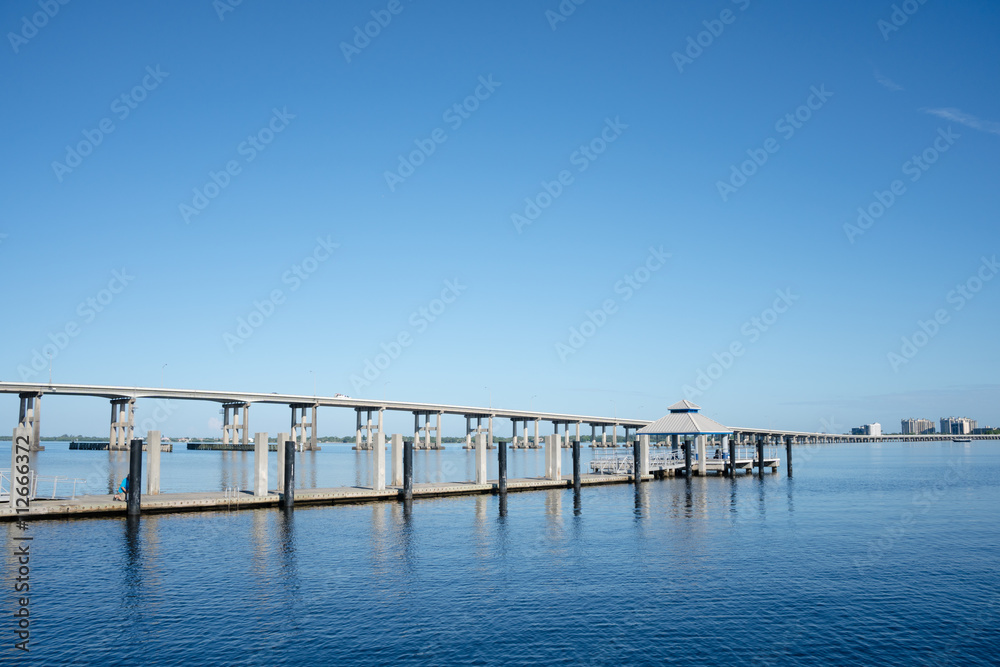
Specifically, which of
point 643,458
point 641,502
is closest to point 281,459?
point 641,502

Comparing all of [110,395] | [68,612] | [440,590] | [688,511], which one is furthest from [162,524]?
[110,395]

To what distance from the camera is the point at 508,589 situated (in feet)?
83.8

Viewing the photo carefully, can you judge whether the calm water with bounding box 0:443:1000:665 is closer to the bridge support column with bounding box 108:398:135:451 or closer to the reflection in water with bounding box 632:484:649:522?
the reflection in water with bounding box 632:484:649:522

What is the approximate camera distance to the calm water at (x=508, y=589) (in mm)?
19172

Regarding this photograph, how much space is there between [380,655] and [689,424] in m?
67.6

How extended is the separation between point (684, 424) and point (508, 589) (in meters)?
60.2

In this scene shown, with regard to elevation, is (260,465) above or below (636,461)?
above

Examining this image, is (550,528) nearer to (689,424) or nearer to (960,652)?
(960,652)

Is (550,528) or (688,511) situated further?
(688,511)

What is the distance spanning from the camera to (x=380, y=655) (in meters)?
18.7

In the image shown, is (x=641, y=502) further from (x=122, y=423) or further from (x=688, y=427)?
(x=122, y=423)

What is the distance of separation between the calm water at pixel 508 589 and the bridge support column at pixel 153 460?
4.30m

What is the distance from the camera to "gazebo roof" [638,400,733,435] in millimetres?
80250

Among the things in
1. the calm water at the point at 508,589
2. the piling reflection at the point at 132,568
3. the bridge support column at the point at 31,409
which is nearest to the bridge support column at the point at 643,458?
the calm water at the point at 508,589
